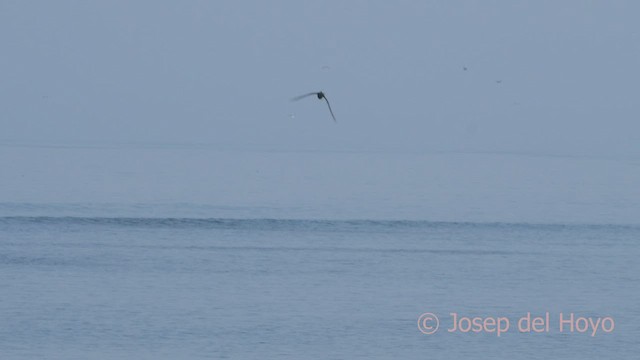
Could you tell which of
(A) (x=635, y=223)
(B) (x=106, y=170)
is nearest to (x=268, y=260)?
(A) (x=635, y=223)

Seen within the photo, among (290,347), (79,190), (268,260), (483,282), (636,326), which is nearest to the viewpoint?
(290,347)

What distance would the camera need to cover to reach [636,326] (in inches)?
311

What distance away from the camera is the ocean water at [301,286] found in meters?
7.45

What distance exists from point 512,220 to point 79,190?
4814 mm

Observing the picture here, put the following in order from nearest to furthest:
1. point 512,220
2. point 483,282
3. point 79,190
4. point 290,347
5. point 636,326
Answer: point 290,347 → point 636,326 → point 483,282 → point 512,220 → point 79,190

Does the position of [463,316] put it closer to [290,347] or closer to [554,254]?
[290,347]

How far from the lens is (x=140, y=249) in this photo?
991 cm

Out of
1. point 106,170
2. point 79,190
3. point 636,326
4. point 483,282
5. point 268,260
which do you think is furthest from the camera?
point 106,170

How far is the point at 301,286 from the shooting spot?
28.6 feet

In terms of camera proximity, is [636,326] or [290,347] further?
[636,326]

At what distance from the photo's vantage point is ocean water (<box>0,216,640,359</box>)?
7.45m

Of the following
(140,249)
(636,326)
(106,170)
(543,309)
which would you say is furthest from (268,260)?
(106,170)

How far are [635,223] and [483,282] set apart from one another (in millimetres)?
3177

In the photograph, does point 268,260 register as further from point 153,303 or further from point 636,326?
point 636,326
